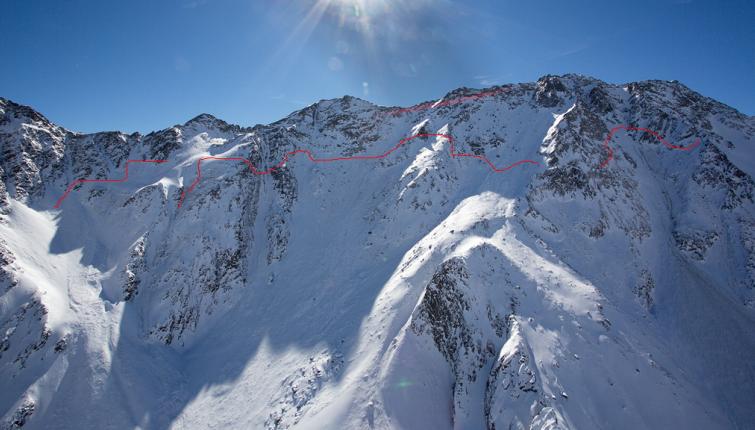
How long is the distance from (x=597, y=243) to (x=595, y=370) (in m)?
14.0

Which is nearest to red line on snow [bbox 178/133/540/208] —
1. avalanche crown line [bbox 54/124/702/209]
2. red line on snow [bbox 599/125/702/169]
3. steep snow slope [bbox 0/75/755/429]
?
avalanche crown line [bbox 54/124/702/209]

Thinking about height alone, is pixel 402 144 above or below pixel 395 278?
above

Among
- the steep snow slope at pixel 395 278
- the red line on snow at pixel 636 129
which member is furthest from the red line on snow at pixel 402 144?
the steep snow slope at pixel 395 278

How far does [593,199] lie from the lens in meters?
30.1

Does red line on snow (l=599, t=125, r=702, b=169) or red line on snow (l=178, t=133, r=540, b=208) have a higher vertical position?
red line on snow (l=599, t=125, r=702, b=169)

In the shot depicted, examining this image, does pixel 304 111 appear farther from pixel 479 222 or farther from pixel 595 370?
pixel 595 370

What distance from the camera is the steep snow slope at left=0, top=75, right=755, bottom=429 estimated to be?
60.0 ft

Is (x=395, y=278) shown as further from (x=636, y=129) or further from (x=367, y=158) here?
(x=636, y=129)

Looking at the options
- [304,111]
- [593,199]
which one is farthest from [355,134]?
[593,199]

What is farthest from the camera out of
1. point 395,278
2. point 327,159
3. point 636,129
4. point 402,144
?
point 327,159

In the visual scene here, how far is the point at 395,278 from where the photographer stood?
2531 centimetres

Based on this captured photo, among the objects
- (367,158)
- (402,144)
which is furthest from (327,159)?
(402,144)

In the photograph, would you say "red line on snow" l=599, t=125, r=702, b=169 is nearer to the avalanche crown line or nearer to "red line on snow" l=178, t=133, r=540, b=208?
the avalanche crown line

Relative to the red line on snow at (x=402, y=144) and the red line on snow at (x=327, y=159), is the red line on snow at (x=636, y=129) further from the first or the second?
the red line on snow at (x=327, y=159)
